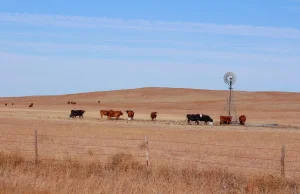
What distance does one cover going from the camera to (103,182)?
12211 mm

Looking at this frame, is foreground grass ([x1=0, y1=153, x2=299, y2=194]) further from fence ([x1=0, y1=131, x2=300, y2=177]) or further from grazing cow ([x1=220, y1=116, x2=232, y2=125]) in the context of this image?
grazing cow ([x1=220, y1=116, x2=232, y2=125])

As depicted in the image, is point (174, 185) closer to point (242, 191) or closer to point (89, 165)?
point (242, 191)

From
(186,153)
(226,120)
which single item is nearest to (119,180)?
(186,153)

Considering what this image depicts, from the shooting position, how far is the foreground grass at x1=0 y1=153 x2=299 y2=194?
38.3 ft

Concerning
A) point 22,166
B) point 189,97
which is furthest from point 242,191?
point 189,97

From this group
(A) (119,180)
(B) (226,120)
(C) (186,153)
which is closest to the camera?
(A) (119,180)

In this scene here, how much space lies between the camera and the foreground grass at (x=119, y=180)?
11.7 meters

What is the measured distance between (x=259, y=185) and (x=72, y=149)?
11890mm

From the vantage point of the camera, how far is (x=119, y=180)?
12.5 m

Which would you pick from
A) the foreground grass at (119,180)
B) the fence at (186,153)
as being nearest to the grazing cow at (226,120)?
the fence at (186,153)

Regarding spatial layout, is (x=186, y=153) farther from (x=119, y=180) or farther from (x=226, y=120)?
(x=226, y=120)

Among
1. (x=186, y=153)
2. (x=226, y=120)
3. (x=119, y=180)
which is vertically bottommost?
(x=119, y=180)

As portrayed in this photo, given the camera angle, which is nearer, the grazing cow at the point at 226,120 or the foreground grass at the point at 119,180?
the foreground grass at the point at 119,180

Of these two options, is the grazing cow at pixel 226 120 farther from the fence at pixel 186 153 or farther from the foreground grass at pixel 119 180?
the foreground grass at pixel 119 180
